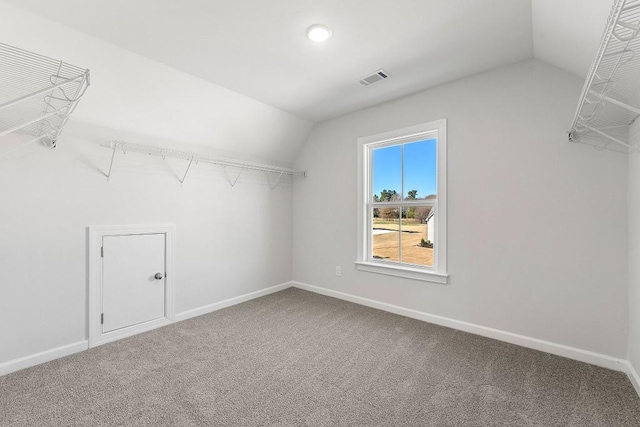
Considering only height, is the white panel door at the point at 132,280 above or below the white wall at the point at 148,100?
below

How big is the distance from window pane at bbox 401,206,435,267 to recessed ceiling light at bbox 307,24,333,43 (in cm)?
196

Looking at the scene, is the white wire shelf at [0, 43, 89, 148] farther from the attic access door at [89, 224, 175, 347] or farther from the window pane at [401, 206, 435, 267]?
the window pane at [401, 206, 435, 267]

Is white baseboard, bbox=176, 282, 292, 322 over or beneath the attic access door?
beneath

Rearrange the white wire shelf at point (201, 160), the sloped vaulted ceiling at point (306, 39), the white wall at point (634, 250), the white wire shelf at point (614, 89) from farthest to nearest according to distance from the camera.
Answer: the white wire shelf at point (201, 160), the white wall at point (634, 250), the sloped vaulted ceiling at point (306, 39), the white wire shelf at point (614, 89)

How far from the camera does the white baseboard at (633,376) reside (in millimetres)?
1816

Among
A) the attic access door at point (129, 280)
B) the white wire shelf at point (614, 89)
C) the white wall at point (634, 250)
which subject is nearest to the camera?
the white wire shelf at point (614, 89)

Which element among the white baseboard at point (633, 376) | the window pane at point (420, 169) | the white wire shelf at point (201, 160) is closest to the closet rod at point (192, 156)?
the white wire shelf at point (201, 160)

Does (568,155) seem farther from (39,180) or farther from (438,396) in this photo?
(39,180)

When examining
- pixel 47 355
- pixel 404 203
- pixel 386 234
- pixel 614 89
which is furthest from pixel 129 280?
pixel 614 89

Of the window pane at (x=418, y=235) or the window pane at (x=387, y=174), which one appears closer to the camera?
the window pane at (x=418, y=235)

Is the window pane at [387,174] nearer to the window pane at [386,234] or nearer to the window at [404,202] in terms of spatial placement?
the window at [404,202]

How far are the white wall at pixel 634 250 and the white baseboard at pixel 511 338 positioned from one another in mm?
144

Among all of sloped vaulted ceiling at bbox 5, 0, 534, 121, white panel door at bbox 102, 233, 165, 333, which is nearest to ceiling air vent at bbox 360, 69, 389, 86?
sloped vaulted ceiling at bbox 5, 0, 534, 121

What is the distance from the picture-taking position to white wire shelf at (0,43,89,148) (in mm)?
1220
